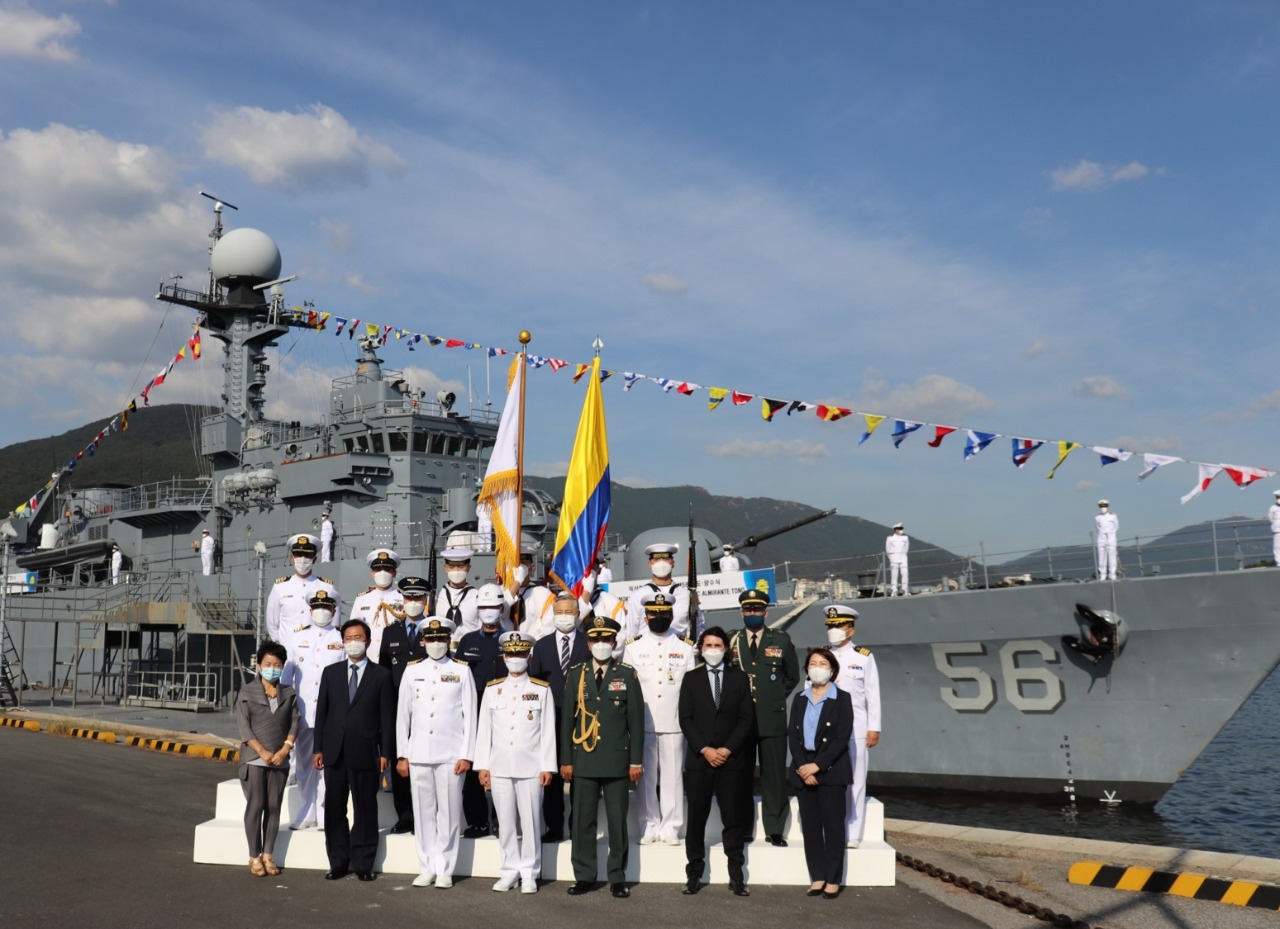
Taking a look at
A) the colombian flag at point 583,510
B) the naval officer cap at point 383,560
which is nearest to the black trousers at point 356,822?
the naval officer cap at point 383,560

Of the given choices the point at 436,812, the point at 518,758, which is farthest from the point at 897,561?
the point at 436,812

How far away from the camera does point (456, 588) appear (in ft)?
25.5

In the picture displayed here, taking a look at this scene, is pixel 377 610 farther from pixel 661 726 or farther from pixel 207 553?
pixel 207 553

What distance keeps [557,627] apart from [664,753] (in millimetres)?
1106

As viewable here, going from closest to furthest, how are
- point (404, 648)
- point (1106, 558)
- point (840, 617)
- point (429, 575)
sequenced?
point (404, 648) → point (840, 617) → point (429, 575) → point (1106, 558)

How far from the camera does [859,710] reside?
6.78 metres

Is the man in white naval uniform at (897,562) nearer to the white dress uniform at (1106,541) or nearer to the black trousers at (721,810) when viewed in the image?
the white dress uniform at (1106,541)

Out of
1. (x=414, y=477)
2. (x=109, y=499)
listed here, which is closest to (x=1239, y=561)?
(x=414, y=477)

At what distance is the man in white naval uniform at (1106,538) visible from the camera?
505 inches

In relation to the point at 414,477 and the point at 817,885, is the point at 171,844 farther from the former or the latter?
the point at 414,477

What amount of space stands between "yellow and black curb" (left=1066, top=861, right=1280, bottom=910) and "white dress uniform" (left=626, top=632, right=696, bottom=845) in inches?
97.7

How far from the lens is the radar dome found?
25.8 m

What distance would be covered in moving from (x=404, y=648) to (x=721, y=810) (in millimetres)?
2367

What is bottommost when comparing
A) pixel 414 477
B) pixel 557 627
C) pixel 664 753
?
pixel 664 753
